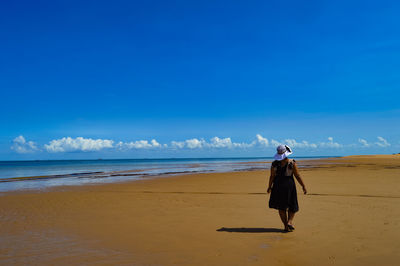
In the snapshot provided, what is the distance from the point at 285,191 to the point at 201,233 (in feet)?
6.98

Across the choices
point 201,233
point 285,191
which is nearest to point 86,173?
point 201,233

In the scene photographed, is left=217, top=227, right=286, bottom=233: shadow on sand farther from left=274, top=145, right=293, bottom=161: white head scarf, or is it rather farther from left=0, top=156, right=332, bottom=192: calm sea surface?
left=0, top=156, right=332, bottom=192: calm sea surface

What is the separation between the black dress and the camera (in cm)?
691

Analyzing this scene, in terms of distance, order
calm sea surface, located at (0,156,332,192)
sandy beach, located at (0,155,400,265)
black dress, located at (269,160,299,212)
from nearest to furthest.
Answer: sandy beach, located at (0,155,400,265), black dress, located at (269,160,299,212), calm sea surface, located at (0,156,332,192)

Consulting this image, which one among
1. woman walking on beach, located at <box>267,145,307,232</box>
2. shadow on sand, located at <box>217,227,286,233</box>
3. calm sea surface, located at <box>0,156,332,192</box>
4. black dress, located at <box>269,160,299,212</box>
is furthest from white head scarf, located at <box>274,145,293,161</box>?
calm sea surface, located at <box>0,156,332,192</box>

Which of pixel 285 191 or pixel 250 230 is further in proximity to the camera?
pixel 250 230

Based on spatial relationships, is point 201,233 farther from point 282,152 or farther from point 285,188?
point 282,152

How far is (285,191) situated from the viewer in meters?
6.93

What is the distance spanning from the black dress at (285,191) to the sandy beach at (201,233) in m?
0.60

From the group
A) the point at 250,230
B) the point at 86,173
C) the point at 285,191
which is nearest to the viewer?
the point at 285,191

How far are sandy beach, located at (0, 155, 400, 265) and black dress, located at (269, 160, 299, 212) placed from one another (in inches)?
23.5

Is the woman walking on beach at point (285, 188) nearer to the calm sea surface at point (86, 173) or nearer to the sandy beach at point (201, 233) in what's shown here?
the sandy beach at point (201, 233)

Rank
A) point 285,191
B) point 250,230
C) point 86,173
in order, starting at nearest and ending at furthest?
point 285,191 → point 250,230 → point 86,173

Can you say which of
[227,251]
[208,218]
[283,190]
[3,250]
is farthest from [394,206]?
[3,250]
